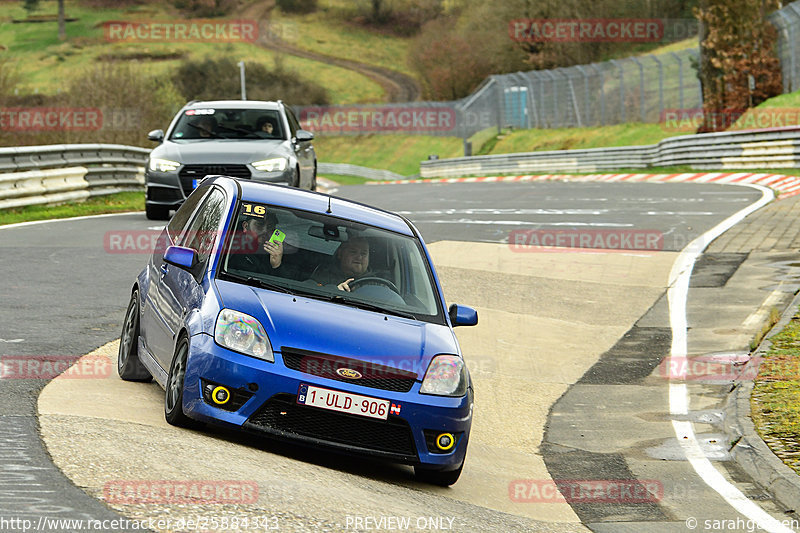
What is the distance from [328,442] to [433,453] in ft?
2.15

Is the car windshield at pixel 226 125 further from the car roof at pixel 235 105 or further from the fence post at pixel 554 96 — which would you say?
the fence post at pixel 554 96

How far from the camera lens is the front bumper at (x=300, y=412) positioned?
6570 millimetres

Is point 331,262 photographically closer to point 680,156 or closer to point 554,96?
point 680,156

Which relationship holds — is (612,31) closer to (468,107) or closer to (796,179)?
(468,107)

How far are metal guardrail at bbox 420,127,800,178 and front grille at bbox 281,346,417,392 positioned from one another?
26.2 meters

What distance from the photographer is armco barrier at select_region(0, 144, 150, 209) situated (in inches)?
787

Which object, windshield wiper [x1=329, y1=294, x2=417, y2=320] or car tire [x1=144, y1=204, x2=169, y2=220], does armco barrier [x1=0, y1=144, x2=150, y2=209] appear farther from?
windshield wiper [x1=329, y1=294, x2=417, y2=320]

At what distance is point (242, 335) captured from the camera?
22.1 feet

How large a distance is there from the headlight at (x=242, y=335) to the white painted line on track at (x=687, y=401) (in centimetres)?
301

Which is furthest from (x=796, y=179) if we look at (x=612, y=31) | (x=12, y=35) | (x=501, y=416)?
(x=12, y=35)

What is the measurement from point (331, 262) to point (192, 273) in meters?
0.91

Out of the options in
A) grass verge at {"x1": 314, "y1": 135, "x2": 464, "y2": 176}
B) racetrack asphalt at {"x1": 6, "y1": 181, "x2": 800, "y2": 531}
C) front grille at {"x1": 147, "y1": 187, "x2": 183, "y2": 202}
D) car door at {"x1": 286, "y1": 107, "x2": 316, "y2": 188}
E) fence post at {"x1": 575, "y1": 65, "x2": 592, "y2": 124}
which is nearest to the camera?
racetrack asphalt at {"x1": 6, "y1": 181, "x2": 800, "y2": 531}

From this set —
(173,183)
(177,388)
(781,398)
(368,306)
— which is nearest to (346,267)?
(368,306)

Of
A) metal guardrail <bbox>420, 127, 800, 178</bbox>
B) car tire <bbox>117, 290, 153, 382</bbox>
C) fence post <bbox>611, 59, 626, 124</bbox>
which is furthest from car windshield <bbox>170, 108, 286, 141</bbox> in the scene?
fence post <bbox>611, 59, 626, 124</bbox>
